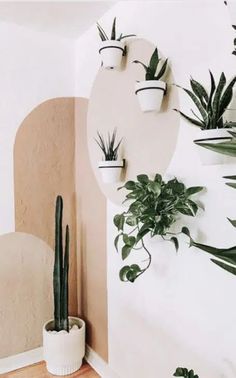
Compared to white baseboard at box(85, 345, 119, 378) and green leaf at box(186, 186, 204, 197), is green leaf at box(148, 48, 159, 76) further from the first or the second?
white baseboard at box(85, 345, 119, 378)

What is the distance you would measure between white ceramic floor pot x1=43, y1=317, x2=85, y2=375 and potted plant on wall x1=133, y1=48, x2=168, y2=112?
156cm

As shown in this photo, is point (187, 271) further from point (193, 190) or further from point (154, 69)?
point (154, 69)

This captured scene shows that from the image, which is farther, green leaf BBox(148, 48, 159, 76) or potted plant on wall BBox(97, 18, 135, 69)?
potted plant on wall BBox(97, 18, 135, 69)

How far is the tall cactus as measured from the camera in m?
2.17

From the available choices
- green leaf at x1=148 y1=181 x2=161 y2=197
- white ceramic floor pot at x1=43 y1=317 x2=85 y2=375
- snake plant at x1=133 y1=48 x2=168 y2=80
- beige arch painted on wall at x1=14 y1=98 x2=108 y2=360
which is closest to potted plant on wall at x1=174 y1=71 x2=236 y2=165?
green leaf at x1=148 y1=181 x2=161 y2=197

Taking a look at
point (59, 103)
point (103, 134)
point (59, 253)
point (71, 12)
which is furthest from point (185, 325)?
point (71, 12)

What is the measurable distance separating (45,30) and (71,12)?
1.07ft

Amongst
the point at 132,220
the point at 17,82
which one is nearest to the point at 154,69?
the point at 132,220

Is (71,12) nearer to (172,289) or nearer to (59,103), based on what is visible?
(59,103)

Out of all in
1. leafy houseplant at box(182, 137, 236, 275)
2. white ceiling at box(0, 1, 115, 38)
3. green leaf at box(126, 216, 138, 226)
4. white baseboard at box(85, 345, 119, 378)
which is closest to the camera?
leafy houseplant at box(182, 137, 236, 275)

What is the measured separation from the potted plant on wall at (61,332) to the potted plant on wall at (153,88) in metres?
1.00

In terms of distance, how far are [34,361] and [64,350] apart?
14.4 inches

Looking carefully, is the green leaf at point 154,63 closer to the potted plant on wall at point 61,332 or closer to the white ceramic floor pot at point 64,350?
the potted plant on wall at point 61,332

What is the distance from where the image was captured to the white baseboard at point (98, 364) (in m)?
2.08
